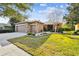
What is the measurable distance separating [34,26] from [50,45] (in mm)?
355

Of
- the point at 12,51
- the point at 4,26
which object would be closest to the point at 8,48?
the point at 12,51

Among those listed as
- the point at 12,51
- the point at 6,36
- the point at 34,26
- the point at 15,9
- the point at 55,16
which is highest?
the point at 15,9

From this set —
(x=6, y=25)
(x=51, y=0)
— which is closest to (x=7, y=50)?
(x=6, y=25)

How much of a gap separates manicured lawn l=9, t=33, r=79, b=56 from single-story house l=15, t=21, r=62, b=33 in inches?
4.5

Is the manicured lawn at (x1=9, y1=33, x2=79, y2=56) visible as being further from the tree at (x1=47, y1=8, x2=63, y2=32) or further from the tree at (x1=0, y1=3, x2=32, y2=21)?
the tree at (x1=0, y1=3, x2=32, y2=21)

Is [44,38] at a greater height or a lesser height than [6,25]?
lesser

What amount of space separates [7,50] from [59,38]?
2.41 feet

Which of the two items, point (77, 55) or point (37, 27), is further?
point (37, 27)

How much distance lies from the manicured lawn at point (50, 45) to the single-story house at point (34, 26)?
0.11 meters

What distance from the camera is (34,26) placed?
2.48 metres

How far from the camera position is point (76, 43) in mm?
2391

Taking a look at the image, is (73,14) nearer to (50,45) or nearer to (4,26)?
(50,45)

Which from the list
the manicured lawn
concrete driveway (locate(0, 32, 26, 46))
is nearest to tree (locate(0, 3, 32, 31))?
concrete driveway (locate(0, 32, 26, 46))

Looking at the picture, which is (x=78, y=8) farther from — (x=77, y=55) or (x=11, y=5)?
(x=11, y=5)
